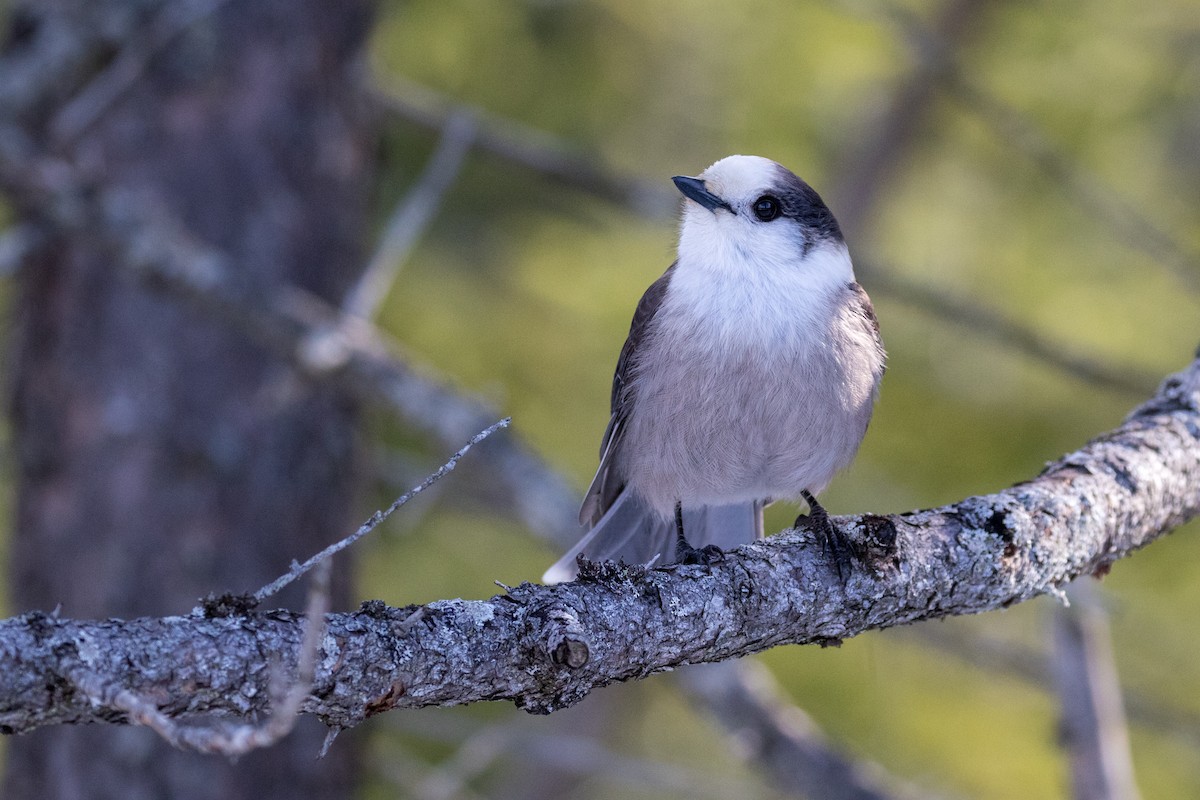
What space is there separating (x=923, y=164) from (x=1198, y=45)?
5.48ft

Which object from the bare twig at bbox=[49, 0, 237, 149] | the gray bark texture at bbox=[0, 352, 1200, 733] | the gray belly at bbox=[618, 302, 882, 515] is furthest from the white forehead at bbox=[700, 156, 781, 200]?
the bare twig at bbox=[49, 0, 237, 149]

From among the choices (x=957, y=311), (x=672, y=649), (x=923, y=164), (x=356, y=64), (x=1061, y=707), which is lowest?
(x=672, y=649)

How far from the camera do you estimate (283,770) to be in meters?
4.24

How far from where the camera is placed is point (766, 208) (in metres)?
3.14

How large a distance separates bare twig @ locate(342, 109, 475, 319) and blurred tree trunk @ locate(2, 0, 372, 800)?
1.46 ft

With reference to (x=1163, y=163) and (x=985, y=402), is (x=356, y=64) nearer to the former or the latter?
(x=985, y=402)

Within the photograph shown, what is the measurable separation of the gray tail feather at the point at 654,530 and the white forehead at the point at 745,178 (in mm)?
852

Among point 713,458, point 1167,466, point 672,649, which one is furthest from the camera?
point 713,458

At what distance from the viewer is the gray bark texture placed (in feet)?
4.80

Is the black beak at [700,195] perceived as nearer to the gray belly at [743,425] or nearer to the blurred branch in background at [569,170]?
the gray belly at [743,425]

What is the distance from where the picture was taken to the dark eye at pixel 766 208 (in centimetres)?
313

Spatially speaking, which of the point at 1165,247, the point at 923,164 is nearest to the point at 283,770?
the point at 1165,247

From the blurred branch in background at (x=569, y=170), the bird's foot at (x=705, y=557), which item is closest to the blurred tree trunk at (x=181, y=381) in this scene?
the blurred branch in background at (x=569, y=170)

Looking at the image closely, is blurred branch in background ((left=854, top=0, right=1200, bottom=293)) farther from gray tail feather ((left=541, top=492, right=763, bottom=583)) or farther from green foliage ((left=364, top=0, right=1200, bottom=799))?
gray tail feather ((left=541, top=492, right=763, bottom=583))
